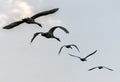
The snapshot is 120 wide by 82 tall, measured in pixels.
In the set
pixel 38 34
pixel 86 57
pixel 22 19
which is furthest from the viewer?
pixel 86 57

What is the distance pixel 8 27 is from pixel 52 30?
8.25m

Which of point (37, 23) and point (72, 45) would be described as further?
point (72, 45)

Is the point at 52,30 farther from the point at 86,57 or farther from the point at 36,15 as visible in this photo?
the point at 86,57

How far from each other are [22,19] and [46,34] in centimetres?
447

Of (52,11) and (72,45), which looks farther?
(72,45)

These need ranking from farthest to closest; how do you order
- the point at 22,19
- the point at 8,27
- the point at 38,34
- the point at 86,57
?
the point at 86,57 → the point at 38,34 → the point at 22,19 → the point at 8,27

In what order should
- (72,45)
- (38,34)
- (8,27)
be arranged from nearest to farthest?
(8,27) → (38,34) → (72,45)

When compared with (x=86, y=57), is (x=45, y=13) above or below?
above

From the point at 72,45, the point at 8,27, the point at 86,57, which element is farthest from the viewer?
the point at 86,57

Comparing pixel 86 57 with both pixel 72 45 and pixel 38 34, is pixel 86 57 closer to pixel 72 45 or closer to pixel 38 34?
pixel 72 45

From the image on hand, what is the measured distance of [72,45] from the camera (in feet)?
207

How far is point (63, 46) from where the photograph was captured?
64750mm

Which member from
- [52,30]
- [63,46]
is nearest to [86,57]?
[63,46]

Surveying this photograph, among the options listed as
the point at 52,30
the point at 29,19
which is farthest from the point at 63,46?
the point at 29,19
